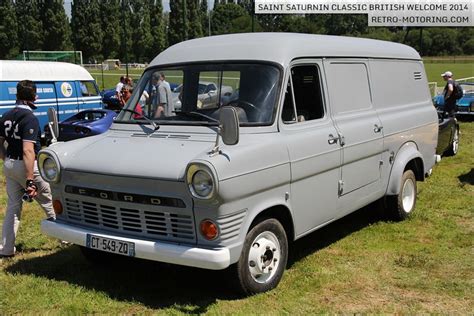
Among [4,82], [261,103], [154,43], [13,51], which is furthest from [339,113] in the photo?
[154,43]

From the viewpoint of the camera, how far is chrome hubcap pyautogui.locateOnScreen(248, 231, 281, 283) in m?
4.46

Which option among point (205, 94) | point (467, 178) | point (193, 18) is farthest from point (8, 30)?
point (205, 94)

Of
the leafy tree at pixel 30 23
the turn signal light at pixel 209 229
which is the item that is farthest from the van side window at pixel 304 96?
the leafy tree at pixel 30 23

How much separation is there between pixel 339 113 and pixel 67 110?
1222cm

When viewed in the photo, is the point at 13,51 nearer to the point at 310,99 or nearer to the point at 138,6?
the point at 138,6

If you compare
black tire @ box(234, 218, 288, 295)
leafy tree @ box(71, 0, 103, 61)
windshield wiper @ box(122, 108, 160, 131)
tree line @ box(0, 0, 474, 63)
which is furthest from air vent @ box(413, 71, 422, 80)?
leafy tree @ box(71, 0, 103, 61)

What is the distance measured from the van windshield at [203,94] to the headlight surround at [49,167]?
877 millimetres

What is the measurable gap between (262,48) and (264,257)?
6.42ft

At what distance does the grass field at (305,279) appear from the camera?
14.8ft

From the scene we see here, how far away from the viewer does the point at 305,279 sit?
16.6 ft

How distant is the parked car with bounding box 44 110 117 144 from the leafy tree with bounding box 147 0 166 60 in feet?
192

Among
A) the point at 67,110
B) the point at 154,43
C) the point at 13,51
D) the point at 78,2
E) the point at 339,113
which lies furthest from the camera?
the point at 154,43

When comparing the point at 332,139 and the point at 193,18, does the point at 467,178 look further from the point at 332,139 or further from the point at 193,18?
the point at 193,18

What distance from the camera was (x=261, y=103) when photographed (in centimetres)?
480
